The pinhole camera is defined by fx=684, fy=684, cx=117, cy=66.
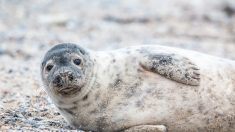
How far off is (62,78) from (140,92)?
2.27ft

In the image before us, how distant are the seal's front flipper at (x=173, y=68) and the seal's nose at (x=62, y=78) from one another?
0.71 m

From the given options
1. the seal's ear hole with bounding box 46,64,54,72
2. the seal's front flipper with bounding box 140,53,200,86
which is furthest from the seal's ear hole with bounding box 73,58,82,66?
the seal's front flipper with bounding box 140,53,200,86

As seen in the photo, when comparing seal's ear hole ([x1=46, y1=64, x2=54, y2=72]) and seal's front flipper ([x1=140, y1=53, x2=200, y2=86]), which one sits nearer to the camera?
seal's ear hole ([x1=46, y1=64, x2=54, y2=72])

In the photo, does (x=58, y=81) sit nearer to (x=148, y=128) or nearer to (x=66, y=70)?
(x=66, y=70)

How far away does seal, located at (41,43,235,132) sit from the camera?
17.5 feet

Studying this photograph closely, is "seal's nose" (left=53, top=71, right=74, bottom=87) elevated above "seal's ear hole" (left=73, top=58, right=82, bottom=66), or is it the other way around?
"seal's ear hole" (left=73, top=58, right=82, bottom=66)

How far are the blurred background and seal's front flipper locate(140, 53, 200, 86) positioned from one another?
289 centimetres

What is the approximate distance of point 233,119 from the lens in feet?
18.1

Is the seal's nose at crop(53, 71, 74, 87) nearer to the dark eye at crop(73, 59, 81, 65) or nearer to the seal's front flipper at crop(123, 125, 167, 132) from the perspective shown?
the dark eye at crop(73, 59, 81, 65)

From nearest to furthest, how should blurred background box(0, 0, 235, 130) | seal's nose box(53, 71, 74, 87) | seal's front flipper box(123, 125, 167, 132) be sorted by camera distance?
1. seal's nose box(53, 71, 74, 87)
2. seal's front flipper box(123, 125, 167, 132)
3. blurred background box(0, 0, 235, 130)

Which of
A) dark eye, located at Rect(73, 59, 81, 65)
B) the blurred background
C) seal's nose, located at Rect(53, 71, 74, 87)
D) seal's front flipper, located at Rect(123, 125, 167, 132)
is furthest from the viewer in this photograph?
the blurred background

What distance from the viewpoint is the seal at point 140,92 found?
17.5 feet

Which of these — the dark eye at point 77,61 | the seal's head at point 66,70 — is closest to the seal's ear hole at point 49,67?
the seal's head at point 66,70

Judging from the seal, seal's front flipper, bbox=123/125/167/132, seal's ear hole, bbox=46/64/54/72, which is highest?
A: seal's ear hole, bbox=46/64/54/72
